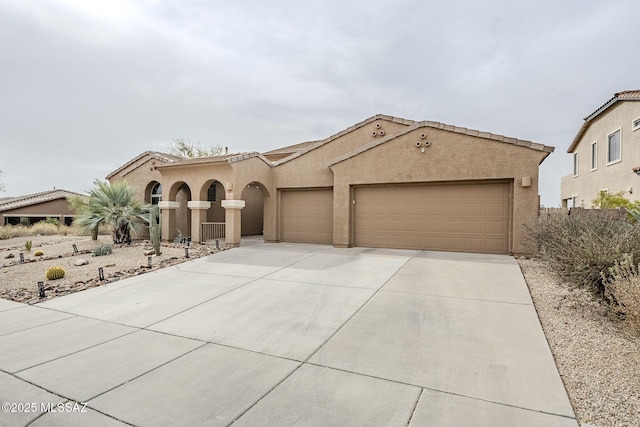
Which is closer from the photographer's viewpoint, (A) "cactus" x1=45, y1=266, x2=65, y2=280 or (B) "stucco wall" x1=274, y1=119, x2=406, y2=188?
(A) "cactus" x1=45, y1=266, x2=65, y2=280

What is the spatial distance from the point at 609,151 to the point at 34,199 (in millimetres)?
41269

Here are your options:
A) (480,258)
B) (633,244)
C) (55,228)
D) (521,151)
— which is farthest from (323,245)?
(55,228)

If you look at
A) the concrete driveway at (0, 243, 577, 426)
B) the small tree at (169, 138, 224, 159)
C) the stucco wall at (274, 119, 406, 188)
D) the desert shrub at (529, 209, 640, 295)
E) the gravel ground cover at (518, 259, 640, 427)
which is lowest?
the concrete driveway at (0, 243, 577, 426)

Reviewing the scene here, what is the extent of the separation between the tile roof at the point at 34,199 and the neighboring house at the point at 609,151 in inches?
1392

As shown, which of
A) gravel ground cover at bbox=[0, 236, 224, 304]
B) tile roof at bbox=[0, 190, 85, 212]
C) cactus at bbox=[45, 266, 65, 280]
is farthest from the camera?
tile roof at bbox=[0, 190, 85, 212]

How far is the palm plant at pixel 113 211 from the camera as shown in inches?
551

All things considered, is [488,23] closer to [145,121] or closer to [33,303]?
[33,303]

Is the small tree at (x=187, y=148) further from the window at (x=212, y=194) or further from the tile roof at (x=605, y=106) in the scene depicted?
the tile roof at (x=605, y=106)

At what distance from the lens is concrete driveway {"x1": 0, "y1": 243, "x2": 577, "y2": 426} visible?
3115 millimetres

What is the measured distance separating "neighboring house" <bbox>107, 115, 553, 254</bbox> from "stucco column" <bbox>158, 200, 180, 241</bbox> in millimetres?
50

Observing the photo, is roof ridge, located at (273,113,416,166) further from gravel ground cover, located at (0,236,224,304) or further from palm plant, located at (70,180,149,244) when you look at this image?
palm plant, located at (70,180,149,244)

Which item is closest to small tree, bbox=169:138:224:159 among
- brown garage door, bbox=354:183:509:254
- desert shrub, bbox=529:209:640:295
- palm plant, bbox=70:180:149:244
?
palm plant, bbox=70:180:149:244

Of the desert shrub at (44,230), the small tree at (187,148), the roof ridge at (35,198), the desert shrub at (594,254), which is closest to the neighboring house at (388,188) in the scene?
the desert shrub at (594,254)

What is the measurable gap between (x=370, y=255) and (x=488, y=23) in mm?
9541
